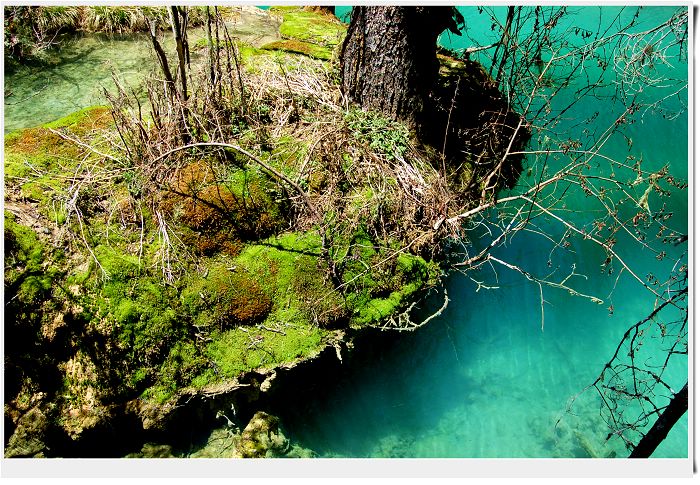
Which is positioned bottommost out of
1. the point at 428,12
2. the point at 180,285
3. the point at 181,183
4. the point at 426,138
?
the point at 180,285

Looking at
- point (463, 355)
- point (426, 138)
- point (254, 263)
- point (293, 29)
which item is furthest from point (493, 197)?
point (293, 29)

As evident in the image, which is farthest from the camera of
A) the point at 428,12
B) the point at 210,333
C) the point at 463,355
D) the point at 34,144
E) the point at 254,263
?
the point at 463,355

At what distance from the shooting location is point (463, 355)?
185 inches

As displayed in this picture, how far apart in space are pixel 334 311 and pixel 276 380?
1.97 ft

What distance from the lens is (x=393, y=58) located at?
4.35 m

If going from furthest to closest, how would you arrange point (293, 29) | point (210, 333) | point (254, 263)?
point (293, 29)
point (254, 263)
point (210, 333)

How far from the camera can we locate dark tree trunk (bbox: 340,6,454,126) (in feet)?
14.0

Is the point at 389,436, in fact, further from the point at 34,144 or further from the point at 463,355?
the point at 34,144

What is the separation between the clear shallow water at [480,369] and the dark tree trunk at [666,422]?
1.31m

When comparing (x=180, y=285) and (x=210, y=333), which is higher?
(x=180, y=285)

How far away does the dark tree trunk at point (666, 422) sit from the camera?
2.88m

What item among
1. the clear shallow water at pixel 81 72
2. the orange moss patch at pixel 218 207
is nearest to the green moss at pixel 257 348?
the orange moss patch at pixel 218 207

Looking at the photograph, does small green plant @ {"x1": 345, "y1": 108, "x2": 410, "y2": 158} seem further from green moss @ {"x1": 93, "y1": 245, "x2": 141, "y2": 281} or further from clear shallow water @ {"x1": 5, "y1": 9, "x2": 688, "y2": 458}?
A: green moss @ {"x1": 93, "y1": 245, "x2": 141, "y2": 281}

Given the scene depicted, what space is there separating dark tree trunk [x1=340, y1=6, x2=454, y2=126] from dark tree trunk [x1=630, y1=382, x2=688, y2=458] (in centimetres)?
283
